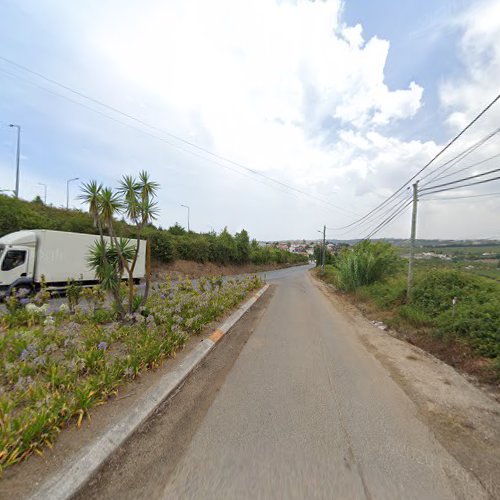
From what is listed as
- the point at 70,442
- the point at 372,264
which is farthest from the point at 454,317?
the point at 372,264

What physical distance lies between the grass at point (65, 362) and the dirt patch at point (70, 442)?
0.24 ft

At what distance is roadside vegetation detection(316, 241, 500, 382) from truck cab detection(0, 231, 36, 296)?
14.4 m

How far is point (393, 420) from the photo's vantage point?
326 centimetres

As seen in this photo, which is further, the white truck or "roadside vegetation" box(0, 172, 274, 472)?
the white truck

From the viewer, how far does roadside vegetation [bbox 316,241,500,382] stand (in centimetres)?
542

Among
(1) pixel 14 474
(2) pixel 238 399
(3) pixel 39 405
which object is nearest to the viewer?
(1) pixel 14 474

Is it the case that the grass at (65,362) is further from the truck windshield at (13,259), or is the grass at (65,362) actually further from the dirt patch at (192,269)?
the dirt patch at (192,269)

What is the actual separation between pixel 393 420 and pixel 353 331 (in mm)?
5070

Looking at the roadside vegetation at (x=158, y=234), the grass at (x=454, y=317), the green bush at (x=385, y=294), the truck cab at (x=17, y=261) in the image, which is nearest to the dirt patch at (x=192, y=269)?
the roadside vegetation at (x=158, y=234)

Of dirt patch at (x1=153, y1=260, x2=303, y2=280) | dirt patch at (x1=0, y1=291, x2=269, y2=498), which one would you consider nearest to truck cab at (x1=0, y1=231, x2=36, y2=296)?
dirt patch at (x1=153, y1=260, x2=303, y2=280)

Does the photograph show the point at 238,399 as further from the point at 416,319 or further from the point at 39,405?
the point at 416,319

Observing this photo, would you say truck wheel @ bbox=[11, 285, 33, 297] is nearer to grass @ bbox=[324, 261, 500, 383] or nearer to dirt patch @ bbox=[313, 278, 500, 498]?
dirt patch @ bbox=[313, 278, 500, 498]

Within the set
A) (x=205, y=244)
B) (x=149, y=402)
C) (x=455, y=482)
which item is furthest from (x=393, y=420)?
(x=205, y=244)

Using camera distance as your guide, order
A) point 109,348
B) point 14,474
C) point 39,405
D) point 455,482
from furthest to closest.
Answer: point 109,348
point 39,405
point 455,482
point 14,474
